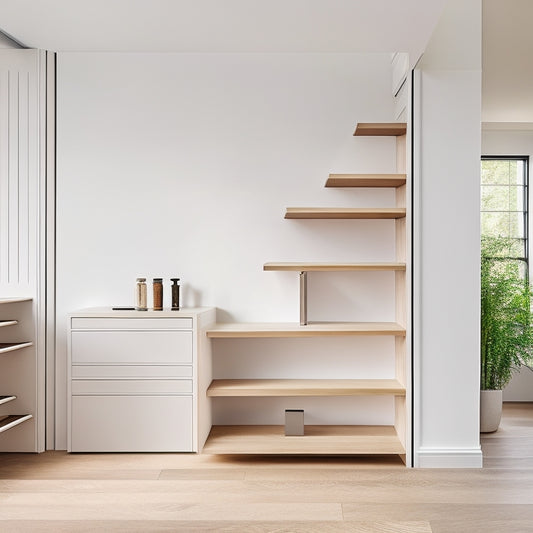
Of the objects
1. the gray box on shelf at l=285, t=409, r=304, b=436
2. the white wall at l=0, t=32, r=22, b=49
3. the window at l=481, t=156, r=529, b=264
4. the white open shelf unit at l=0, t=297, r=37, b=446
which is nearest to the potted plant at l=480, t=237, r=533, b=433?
the window at l=481, t=156, r=529, b=264

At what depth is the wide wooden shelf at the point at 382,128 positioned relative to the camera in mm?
3551

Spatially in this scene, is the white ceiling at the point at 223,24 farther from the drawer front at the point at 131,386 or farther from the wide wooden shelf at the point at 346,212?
the drawer front at the point at 131,386

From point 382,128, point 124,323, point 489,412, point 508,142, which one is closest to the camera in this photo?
point 124,323

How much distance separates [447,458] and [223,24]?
8.23ft

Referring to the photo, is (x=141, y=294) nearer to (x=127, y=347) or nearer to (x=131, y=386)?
(x=127, y=347)

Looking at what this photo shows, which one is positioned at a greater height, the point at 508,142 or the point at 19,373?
the point at 508,142

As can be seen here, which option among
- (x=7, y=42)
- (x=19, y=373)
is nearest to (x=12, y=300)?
(x=19, y=373)

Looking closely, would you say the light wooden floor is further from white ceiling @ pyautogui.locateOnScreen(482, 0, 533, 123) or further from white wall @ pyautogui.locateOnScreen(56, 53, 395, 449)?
white ceiling @ pyautogui.locateOnScreen(482, 0, 533, 123)

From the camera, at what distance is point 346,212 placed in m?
3.53

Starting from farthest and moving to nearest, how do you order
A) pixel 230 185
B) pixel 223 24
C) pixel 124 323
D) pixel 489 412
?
1. pixel 489 412
2. pixel 230 185
3. pixel 124 323
4. pixel 223 24

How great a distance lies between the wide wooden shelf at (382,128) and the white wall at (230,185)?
138mm

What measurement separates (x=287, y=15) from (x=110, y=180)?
159 cm

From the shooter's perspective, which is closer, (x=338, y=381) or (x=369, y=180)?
(x=369, y=180)

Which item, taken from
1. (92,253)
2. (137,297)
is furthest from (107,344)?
(92,253)
